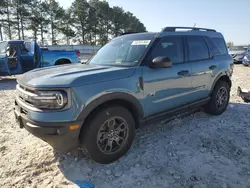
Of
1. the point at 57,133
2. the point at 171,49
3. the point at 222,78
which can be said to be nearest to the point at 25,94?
the point at 57,133

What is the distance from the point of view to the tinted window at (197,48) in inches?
171

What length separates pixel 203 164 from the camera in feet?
10.5

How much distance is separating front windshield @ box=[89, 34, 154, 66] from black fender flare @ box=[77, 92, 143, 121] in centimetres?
59

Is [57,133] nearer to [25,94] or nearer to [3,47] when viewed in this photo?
[25,94]

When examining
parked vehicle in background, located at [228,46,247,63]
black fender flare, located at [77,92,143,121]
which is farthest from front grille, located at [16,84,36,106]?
parked vehicle in background, located at [228,46,247,63]

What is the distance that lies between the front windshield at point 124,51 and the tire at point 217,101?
7.18 ft

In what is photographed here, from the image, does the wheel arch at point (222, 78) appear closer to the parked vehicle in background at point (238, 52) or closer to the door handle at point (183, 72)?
the door handle at point (183, 72)

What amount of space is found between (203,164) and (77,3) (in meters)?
45.5

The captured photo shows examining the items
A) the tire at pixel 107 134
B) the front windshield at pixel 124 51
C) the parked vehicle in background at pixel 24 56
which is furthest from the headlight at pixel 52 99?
the parked vehicle in background at pixel 24 56

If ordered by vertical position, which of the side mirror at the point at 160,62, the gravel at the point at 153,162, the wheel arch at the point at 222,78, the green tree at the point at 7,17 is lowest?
the gravel at the point at 153,162

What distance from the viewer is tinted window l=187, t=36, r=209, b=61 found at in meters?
4.36

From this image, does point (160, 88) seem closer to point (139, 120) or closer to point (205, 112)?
point (139, 120)

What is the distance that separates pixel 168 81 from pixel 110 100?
1.20 m

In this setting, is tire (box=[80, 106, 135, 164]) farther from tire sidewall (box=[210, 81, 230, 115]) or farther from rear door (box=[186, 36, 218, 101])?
tire sidewall (box=[210, 81, 230, 115])
